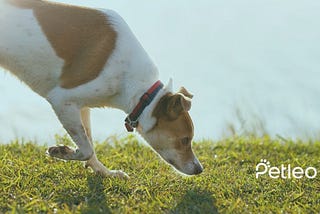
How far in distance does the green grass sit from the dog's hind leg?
0.23 ft

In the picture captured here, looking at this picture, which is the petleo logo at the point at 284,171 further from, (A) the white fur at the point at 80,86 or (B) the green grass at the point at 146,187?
(A) the white fur at the point at 80,86

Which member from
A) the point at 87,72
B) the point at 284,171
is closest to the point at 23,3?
the point at 87,72

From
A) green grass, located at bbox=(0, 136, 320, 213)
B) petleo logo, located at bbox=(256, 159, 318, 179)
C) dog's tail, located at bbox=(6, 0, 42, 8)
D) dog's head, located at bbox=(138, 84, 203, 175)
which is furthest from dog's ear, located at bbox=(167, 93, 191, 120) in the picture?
dog's tail, located at bbox=(6, 0, 42, 8)

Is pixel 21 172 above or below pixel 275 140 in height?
above

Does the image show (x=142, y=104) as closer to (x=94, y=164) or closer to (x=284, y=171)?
(x=94, y=164)

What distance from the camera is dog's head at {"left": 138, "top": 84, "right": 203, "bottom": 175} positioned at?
551 cm

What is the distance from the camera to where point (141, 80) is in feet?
18.8

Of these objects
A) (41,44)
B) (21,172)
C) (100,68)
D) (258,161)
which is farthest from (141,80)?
(258,161)

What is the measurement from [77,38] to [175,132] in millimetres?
1130

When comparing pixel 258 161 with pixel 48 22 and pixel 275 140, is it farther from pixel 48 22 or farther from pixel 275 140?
pixel 48 22

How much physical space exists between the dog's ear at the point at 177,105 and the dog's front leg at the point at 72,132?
29.6 inches

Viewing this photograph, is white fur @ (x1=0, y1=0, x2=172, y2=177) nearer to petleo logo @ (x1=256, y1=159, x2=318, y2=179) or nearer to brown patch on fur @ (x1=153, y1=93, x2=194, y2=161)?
brown patch on fur @ (x1=153, y1=93, x2=194, y2=161)

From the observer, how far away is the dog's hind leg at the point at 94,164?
5927 mm

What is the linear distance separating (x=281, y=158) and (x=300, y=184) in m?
1.37
